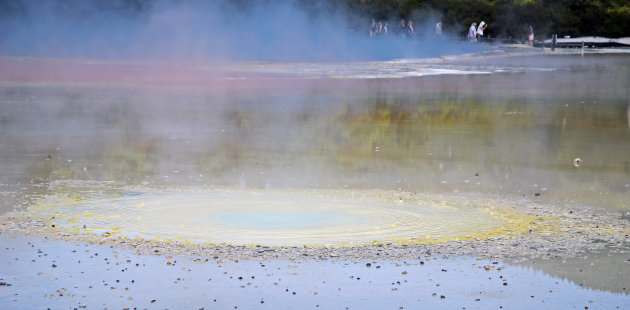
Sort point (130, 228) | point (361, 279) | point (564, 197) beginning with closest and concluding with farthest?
point (361, 279) < point (130, 228) < point (564, 197)

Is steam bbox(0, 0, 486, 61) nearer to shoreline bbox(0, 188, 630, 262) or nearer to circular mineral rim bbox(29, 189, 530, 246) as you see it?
circular mineral rim bbox(29, 189, 530, 246)

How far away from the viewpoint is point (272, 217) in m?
9.23

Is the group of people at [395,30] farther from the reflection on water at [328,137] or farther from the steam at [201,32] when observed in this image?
the reflection on water at [328,137]

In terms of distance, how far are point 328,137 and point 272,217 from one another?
639 cm

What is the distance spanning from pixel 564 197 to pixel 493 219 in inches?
64.7

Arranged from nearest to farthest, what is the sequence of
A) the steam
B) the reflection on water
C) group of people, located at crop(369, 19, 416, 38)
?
the reflection on water < the steam < group of people, located at crop(369, 19, 416, 38)

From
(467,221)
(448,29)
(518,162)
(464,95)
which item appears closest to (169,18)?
(448,29)

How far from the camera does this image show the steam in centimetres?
4600

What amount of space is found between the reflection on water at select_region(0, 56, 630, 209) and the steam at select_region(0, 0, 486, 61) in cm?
1858

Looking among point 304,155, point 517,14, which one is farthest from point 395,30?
point 304,155

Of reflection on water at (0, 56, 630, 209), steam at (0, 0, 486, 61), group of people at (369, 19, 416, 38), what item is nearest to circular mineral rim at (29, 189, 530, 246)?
reflection on water at (0, 56, 630, 209)

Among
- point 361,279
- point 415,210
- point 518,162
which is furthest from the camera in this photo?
point 518,162

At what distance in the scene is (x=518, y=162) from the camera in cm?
1315

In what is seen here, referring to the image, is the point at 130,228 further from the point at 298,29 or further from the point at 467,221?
the point at 298,29
